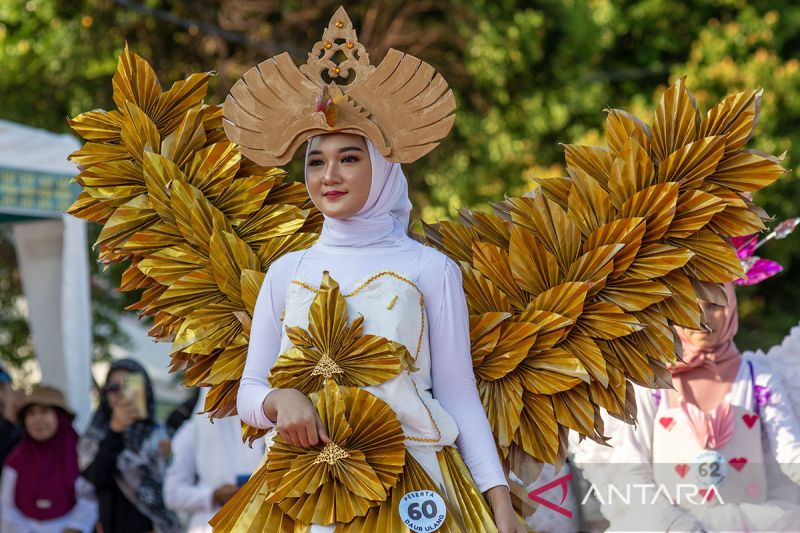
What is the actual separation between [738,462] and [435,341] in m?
1.87

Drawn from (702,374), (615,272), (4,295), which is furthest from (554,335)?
(4,295)

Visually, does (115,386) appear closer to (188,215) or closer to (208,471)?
(208,471)

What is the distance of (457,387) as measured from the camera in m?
3.14

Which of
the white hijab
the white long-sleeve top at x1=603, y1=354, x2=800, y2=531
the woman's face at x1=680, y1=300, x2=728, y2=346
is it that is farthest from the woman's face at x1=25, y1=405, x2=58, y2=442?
the white hijab

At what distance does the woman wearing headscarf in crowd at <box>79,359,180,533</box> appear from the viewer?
704 cm

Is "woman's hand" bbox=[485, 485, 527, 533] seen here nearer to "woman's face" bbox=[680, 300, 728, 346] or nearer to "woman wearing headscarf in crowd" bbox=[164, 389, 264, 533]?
"woman's face" bbox=[680, 300, 728, 346]

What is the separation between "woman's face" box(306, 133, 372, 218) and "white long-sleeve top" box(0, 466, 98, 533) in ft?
15.0

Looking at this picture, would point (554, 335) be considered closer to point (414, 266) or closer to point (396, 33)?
point (414, 266)

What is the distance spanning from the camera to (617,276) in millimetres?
3438

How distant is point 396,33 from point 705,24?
3451 millimetres

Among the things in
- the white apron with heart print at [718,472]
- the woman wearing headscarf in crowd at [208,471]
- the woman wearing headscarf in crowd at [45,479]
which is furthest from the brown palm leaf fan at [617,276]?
the woman wearing headscarf in crowd at [45,479]

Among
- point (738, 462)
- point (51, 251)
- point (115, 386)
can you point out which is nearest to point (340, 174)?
point (738, 462)

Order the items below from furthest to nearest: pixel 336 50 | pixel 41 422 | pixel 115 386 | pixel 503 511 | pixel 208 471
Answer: pixel 41 422 → pixel 115 386 → pixel 208 471 → pixel 336 50 → pixel 503 511

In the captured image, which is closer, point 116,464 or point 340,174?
point 340,174
